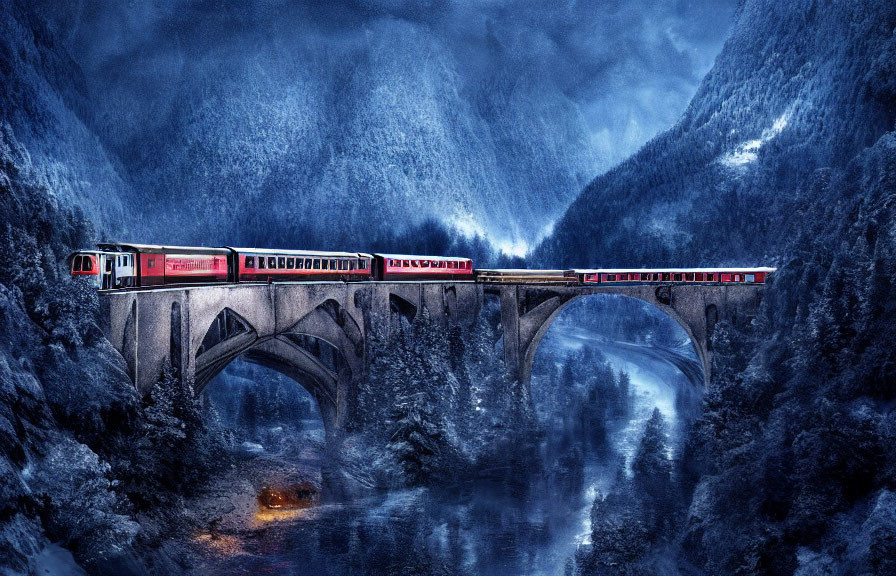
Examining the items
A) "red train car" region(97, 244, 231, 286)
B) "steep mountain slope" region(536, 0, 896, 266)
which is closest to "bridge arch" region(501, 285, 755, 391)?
"steep mountain slope" region(536, 0, 896, 266)

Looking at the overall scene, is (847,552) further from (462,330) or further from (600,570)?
(462,330)

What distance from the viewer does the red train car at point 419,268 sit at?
5278cm

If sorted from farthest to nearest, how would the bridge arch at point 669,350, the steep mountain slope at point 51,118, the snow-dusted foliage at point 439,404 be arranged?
the steep mountain slope at point 51,118 → the bridge arch at point 669,350 → the snow-dusted foliage at point 439,404

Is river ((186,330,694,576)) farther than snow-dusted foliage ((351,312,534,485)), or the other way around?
snow-dusted foliage ((351,312,534,485))

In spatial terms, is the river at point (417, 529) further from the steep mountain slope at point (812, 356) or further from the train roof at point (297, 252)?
the train roof at point (297, 252)

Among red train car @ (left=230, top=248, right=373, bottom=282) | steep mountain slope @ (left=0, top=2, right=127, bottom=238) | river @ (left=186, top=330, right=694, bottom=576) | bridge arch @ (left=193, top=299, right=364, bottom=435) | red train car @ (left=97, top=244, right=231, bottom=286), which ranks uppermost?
steep mountain slope @ (left=0, top=2, right=127, bottom=238)

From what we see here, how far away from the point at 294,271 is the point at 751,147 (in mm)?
84659

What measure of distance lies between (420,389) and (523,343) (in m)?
21.7

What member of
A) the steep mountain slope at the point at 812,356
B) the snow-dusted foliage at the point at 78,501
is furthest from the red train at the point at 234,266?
the steep mountain slope at the point at 812,356

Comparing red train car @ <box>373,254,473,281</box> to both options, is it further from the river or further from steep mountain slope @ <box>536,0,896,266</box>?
steep mountain slope @ <box>536,0,896,266</box>

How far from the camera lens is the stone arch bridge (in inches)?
1164

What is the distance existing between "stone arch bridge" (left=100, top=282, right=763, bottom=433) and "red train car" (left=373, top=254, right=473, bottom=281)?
109 cm

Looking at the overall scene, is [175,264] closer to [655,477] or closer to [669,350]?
[655,477]

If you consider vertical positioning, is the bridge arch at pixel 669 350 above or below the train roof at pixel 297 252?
below
